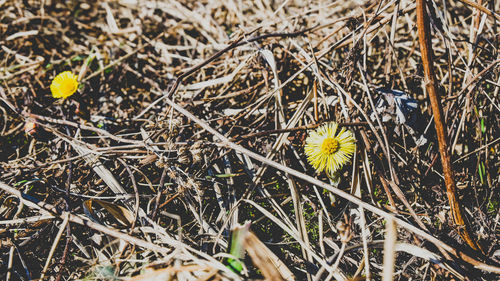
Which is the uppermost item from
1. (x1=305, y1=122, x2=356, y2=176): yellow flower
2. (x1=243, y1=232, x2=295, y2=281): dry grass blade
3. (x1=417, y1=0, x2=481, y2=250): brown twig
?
(x1=417, y1=0, x2=481, y2=250): brown twig

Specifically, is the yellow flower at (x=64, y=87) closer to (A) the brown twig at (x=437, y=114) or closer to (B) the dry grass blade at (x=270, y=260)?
(B) the dry grass blade at (x=270, y=260)

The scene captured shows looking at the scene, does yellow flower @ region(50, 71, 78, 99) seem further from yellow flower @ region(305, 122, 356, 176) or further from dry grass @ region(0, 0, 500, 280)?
yellow flower @ region(305, 122, 356, 176)

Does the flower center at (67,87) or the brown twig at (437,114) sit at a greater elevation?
the brown twig at (437,114)

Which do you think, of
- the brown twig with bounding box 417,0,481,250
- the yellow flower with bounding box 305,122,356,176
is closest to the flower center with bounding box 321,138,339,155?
the yellow flower with bounding box 305,122,356,176

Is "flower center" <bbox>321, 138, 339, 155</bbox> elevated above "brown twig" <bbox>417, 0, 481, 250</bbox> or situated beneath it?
situated beneath

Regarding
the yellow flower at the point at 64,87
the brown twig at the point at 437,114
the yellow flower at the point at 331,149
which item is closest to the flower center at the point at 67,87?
the yellow flower at the point at 64,87

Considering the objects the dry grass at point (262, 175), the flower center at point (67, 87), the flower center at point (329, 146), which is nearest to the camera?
the dry grass at point (262, 175)
